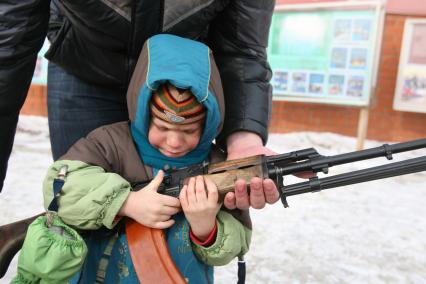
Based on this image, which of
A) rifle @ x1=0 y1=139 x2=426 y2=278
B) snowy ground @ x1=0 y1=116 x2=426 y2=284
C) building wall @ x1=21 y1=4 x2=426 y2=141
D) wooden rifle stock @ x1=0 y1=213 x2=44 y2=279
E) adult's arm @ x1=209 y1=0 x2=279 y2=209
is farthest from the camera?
building wall @ x1=21 y1=4 x2=426 y2=141

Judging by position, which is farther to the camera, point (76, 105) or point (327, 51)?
point (327, 51)

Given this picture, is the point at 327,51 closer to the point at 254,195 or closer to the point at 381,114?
the point at 381,114

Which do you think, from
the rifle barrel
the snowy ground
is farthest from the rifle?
the snowy ground

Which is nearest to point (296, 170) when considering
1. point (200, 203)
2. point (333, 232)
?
point (200, 203)

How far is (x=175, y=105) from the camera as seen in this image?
121 cm

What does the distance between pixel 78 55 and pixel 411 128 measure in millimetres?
4844

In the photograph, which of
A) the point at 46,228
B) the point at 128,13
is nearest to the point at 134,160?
the point at 46,228

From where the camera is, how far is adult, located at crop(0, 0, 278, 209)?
4.11ft

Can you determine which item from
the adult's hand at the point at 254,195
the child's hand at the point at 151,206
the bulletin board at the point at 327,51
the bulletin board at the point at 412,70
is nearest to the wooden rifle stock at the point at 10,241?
the child's hand at the point at 151,206

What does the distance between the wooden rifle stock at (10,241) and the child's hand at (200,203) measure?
1.51ft

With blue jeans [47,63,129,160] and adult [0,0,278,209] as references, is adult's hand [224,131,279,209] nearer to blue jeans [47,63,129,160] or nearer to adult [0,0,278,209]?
adult [0,0,278,209]

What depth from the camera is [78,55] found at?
1.44 meters

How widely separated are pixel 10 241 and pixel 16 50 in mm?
546

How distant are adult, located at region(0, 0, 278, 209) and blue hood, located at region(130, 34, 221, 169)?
108 millimetres
